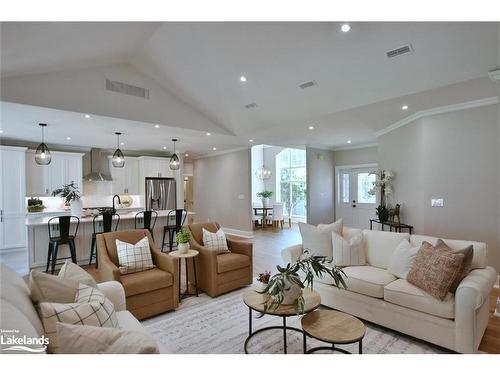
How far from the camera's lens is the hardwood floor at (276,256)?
8.50 feet

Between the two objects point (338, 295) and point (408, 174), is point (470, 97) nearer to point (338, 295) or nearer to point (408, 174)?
point (408, 174)

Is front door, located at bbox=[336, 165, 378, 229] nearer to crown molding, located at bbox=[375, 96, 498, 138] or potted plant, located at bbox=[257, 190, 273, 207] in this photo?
potted plant, located at bbox=[257, 190, 273, 207]

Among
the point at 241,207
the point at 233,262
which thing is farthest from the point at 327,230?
the point at 241,207

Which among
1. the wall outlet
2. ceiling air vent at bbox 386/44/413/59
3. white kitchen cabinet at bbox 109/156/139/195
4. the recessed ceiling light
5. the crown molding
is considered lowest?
the wall outlet

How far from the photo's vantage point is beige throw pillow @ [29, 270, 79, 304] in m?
1.76

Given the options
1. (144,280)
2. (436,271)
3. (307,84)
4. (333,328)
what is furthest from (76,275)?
(307,84)

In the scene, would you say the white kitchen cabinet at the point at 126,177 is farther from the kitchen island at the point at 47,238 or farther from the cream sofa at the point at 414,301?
the cream sofa at the point at 414,301

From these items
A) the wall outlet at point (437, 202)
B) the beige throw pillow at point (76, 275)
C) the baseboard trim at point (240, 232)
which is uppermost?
the wall outlet at point (437, 202)

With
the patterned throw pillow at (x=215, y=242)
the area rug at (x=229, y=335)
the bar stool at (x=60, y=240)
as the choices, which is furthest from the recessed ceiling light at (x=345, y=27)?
the bar stool at (x=60, y=240)

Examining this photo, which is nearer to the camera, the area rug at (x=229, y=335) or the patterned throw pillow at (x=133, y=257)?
the area rug at (x=229, y=335)

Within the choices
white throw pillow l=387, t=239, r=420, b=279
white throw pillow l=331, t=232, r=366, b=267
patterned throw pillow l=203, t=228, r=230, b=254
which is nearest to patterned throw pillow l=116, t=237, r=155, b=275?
patterned throw pillow l=203, t=228, r=230, b=254

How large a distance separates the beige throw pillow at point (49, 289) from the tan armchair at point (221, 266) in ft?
6.44

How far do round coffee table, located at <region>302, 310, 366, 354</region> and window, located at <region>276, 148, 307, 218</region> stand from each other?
919 cm

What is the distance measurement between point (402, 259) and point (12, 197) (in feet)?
26.6
